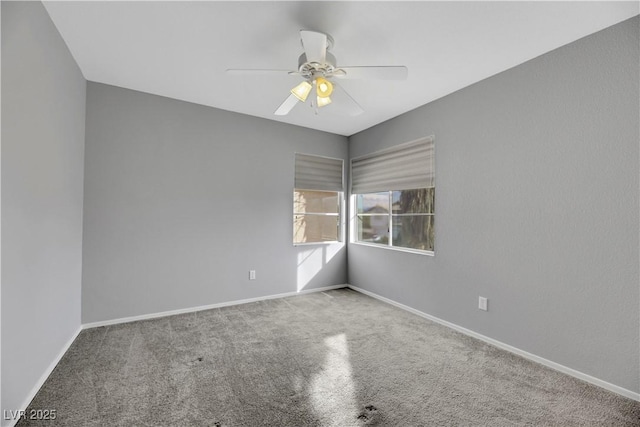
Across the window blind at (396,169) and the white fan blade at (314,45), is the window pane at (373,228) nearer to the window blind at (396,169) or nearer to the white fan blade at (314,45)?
the window blind at (396,169)

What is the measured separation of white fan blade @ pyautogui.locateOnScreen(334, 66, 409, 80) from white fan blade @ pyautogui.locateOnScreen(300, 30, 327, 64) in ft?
0.68

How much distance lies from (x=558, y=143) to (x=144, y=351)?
150 inches

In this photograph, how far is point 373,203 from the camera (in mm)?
4379

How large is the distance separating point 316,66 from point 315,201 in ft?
8.65

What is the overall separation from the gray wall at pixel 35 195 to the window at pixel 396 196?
343 centimetres

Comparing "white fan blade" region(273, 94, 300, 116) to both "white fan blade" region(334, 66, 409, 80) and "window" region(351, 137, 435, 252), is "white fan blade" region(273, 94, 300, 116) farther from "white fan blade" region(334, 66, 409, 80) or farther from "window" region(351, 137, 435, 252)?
"window" region(351, 137, 435, 252)

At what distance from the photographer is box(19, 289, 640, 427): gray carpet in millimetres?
1692

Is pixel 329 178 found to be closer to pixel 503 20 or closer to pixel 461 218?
pixel 461 218

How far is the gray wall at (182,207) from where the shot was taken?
116 inches

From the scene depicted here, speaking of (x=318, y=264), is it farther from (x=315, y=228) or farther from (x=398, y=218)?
(x=398, y=218)

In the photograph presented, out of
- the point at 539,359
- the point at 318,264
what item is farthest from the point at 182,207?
the point at 539,359

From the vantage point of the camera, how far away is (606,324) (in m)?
1.99

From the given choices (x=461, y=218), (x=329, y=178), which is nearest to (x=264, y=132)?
(x=329, y=178)

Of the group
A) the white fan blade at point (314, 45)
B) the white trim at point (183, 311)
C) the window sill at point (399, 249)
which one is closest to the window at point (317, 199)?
the window sill at point (399, 249)
